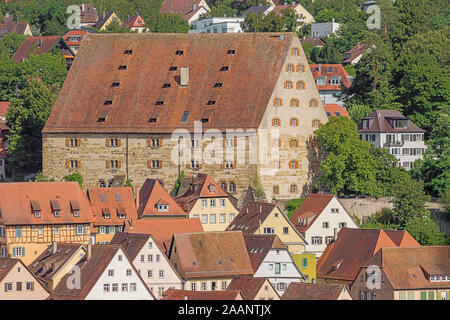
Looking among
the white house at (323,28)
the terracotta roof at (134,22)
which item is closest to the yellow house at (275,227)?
the white house at (323,28)

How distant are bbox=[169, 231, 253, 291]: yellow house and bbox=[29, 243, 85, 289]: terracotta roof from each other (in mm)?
4806

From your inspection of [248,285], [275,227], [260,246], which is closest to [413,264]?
[260,246]

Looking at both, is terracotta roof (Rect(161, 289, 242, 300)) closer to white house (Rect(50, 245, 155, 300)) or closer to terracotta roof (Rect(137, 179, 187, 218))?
white house (Rect(50, 245, 155, 300))

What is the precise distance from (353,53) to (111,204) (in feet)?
176

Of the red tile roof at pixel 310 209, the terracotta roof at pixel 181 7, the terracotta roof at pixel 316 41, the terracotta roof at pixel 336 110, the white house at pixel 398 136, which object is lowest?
the red tile roof at pixel 310 209

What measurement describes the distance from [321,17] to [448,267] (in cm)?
8634

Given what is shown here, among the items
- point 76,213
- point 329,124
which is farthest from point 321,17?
point 76,213

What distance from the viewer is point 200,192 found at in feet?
219

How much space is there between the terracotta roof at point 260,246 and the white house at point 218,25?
7805 centimetres

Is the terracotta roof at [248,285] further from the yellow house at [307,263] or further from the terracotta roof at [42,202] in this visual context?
the terracotta roof at [42,202]

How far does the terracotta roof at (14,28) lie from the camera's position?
136 meters

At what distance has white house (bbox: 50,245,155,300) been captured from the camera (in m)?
48.4

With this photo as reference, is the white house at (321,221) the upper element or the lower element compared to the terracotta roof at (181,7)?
lower

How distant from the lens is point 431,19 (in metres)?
106
